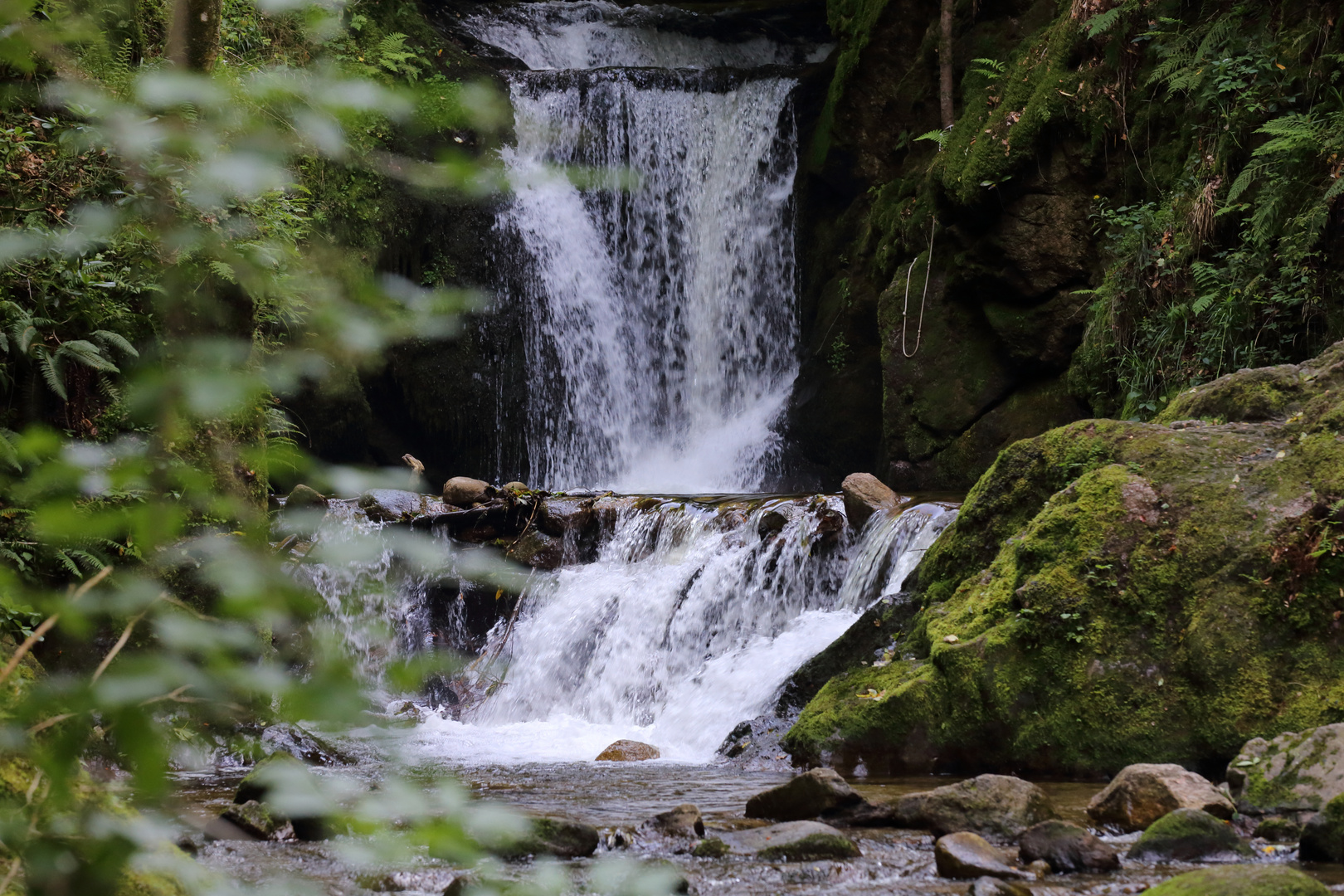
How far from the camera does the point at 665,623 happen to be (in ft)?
29.7

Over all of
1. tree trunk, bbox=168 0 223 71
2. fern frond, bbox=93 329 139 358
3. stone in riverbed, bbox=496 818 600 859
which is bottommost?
stone in riverbed, bbox=496 818 600 859

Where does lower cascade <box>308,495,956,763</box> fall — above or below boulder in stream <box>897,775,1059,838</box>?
below

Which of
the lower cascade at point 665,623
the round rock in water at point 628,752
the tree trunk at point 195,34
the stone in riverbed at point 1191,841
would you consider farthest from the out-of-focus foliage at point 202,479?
the lower cascade at point 665,623

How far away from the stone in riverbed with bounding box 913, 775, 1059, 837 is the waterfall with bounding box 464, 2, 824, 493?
36.4 ft

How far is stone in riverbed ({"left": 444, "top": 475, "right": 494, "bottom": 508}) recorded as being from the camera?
11461 mm

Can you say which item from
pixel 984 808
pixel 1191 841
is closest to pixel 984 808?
pixel 984 808

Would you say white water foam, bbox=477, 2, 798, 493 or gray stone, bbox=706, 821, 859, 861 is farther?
white water foam, bbox=477, 2, 798, 493

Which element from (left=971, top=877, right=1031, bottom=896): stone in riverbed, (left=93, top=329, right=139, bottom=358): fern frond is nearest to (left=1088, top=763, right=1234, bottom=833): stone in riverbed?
(left=971, top=877, right=1031, bottom=896): stone in riverbed

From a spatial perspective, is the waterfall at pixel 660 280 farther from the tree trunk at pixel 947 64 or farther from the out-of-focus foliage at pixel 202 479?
the out-of-focus foliage at pixel 202 479

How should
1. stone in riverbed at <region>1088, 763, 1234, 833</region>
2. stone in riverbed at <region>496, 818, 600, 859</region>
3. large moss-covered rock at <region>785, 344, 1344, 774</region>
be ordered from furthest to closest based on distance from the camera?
large moss-covered rock at <region>785, 344, 1344, 774</region>
stone in riverbed at <region>1088, 763, 1234, 833</region>
stone in riverbed at <region>496, 818, 600, 859</region>

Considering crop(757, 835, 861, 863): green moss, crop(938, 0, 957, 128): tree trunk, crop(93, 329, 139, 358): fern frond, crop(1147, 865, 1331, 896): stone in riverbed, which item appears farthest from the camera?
crop(938, 0, 957, 128): tree trunk

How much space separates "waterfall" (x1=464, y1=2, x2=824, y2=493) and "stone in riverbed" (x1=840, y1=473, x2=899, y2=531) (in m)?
6.06

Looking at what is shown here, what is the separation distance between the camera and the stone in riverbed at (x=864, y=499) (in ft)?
29.3

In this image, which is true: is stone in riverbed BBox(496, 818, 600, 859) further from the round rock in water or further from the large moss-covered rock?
the round rock in water
